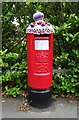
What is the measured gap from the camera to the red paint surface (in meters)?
3.87

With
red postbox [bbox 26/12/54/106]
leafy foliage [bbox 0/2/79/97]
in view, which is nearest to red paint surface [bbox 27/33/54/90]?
red postbox [bbox 26/12/54/106]

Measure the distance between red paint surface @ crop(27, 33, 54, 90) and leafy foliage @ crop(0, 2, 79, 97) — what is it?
544 mm

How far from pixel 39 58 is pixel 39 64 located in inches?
4.2

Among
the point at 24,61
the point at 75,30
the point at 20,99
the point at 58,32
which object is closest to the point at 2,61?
the point at 24,61

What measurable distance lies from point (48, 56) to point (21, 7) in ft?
4.87

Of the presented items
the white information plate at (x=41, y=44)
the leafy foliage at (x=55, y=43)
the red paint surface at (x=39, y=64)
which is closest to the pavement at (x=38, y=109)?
the leafy foliage at (x=55, y=43)

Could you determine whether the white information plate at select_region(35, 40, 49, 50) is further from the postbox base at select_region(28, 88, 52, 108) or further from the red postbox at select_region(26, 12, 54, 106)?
the postbox base at select_region(28, 88, 52, 108)

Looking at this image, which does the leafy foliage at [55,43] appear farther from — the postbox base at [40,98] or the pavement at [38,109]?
the postbox base at [40,98]

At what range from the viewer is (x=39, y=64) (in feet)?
12.8

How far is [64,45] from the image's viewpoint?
475 cm

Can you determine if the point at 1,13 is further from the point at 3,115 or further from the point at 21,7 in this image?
the point at 3,115

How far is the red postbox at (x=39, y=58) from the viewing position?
3828 millimetres

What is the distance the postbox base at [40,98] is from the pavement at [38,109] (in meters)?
0.08

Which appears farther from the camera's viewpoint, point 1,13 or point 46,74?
point 1,13
